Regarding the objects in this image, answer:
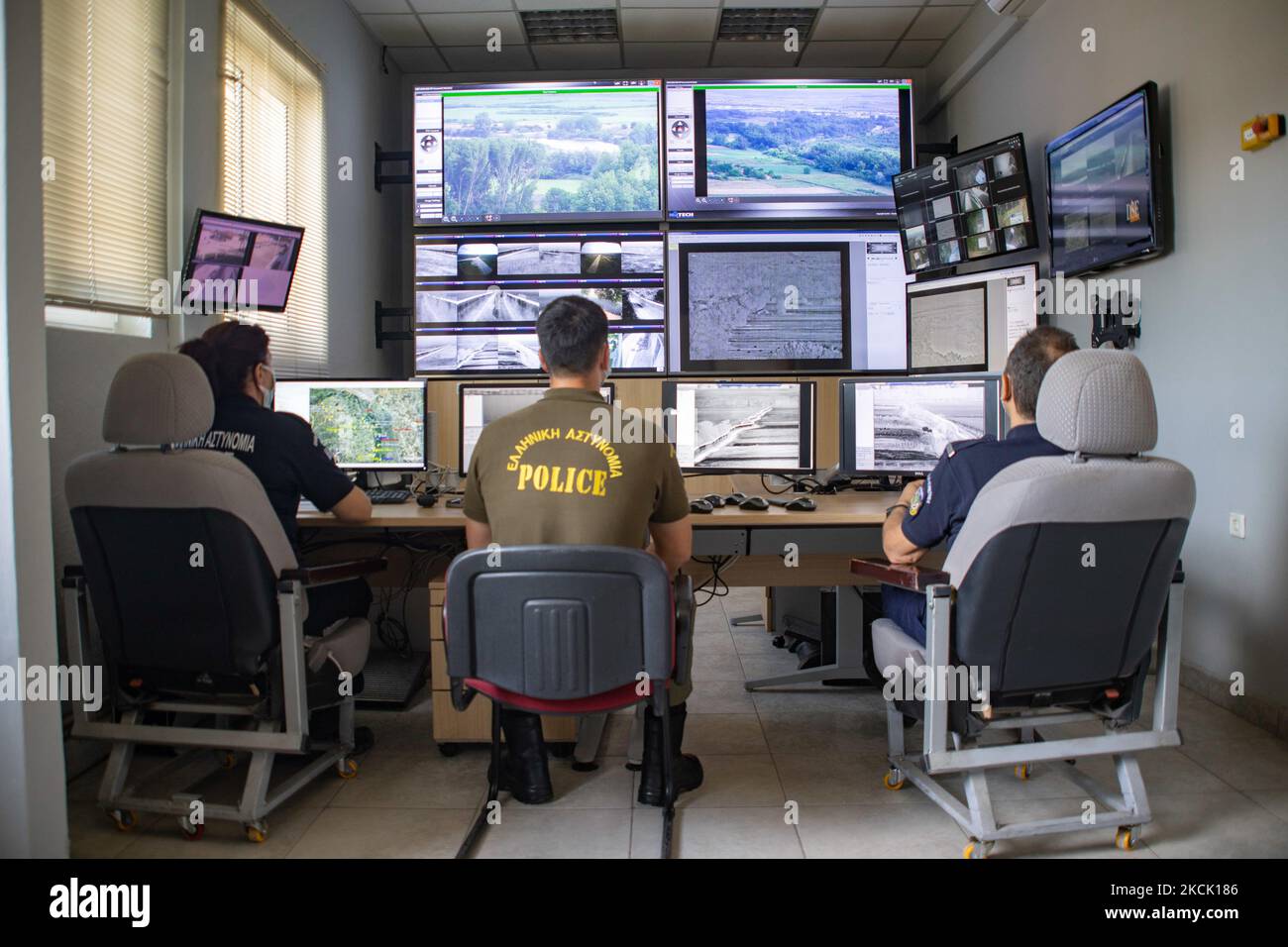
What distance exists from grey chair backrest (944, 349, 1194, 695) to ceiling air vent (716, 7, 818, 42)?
3.63 m

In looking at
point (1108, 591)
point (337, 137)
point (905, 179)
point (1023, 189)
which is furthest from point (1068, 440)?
point (337, 137)

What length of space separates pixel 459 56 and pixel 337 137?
1.25 meters

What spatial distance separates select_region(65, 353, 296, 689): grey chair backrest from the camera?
1.79 meters

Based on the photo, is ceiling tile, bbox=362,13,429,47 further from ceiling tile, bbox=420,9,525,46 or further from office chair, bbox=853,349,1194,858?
office chair, bbox=853,349,1194,858

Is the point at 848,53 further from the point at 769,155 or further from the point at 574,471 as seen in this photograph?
the point at 574,471

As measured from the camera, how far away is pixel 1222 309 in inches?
107

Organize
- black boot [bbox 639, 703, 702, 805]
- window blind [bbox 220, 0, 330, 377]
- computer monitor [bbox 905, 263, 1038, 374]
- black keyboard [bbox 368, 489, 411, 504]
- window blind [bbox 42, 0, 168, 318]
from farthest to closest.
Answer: computer monitor [bbox 905, 263, 1038, 374] < window blind [bbox 220, 0, 330, 377] < black keyboard [bbox 368, 489, 411, 504] < window blind [bbox 42, 0, 168, 318] < black boot [bbox 639, 703, 702, 805]

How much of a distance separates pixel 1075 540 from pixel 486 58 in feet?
15.3

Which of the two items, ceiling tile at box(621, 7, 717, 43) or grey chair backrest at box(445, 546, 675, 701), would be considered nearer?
grey chair backrest at box(445, 546, 675, 701)

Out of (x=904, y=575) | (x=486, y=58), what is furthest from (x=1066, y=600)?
(x=486, y=58)

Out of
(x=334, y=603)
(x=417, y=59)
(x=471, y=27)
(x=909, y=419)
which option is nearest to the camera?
(x=334, y=603)

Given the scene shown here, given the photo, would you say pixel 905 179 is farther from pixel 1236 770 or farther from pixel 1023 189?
pixel 1236 770

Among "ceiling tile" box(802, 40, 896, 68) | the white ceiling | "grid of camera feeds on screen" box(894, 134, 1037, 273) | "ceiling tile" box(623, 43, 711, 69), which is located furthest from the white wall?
"ceiling tile" box(623, 43, 711, 69)

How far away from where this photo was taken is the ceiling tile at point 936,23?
4.55 metres
